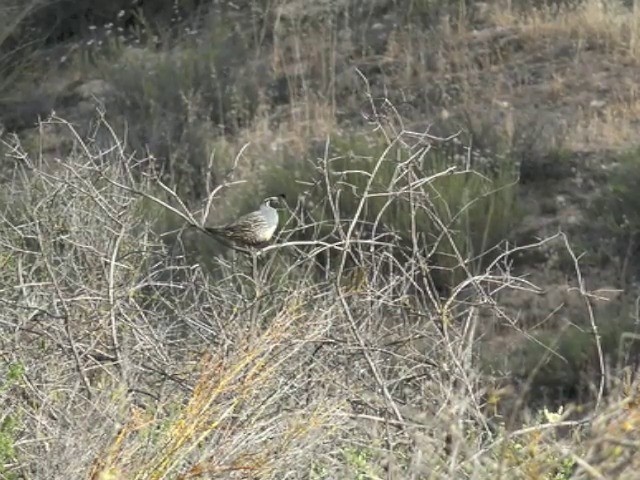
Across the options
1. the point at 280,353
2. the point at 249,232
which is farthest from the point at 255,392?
the point at 249,232

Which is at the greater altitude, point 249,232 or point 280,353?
point 280,353

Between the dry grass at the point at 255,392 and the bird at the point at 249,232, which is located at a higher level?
the dry grass at the point at 255,392

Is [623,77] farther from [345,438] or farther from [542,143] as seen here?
[345,438]

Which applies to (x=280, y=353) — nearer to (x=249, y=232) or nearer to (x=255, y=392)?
(x=255, y=392)

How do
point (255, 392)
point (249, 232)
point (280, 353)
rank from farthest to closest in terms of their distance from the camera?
point (249, 232)
point (280, 353)
point (255, 392)

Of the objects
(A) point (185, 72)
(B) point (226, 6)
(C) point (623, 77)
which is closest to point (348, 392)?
(C) point (623, 77)

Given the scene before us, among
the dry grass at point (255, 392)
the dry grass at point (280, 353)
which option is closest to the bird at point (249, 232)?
the dry grass at point (280, 353)

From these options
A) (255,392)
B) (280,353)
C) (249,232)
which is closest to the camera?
(255,392)

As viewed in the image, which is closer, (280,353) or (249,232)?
(280,353)

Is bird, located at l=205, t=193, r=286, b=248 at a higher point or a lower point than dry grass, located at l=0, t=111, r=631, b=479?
lower

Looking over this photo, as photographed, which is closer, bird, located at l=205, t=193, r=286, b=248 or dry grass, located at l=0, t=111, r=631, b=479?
dry grass, located at l=0, t=111, r=631, b=479

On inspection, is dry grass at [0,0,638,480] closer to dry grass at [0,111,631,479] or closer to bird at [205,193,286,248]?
dry grass at [0,111,631,479]

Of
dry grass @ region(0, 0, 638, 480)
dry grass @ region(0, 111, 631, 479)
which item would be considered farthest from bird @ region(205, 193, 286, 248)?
dry grass @ region(0, 111, 631, 479)

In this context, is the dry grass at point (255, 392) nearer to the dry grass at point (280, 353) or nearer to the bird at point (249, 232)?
the dry grass at point (280, 353)
